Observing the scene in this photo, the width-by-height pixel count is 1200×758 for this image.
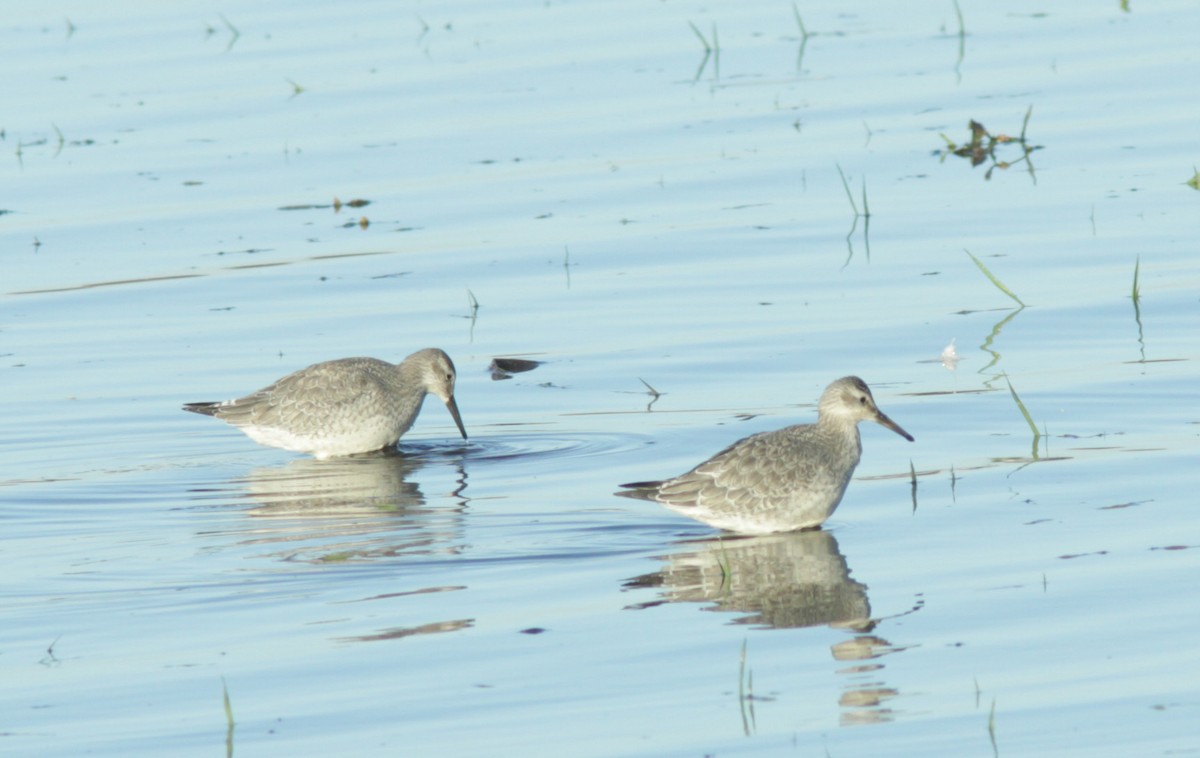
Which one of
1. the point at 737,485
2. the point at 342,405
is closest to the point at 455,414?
the point at 342,405

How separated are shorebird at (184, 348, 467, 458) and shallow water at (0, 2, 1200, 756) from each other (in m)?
0.22

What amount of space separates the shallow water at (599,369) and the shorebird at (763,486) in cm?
21

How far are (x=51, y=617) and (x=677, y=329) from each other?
6.18 meters

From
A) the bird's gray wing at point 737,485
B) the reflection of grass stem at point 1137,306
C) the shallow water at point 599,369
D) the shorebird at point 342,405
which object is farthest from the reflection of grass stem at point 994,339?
the shorebird at point 342,405

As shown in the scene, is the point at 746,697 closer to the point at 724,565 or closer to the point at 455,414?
the point at 724,565

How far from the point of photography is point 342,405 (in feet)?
41.0

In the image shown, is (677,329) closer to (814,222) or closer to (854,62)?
(814,222)

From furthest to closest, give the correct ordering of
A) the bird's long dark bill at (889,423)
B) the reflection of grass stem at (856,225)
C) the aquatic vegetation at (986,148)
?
the aquatic vegetation at (986,148)
the reflection of grass stem at (856,225)
the bird's long dark bill at (889,423)

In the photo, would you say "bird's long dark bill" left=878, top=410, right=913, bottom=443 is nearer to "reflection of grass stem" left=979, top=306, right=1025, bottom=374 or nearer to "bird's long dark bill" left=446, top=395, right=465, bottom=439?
"reflection of grass stem" left=979, top=306, right=1025, bottom=374

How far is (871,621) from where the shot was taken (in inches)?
333

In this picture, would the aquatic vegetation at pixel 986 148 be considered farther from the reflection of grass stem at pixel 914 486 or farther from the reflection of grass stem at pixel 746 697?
the reflection of grass stem at pixel 746 697

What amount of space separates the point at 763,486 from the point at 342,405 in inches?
137

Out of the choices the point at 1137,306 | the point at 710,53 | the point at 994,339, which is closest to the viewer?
the point at 994,339

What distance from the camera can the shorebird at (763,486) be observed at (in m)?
9.95
